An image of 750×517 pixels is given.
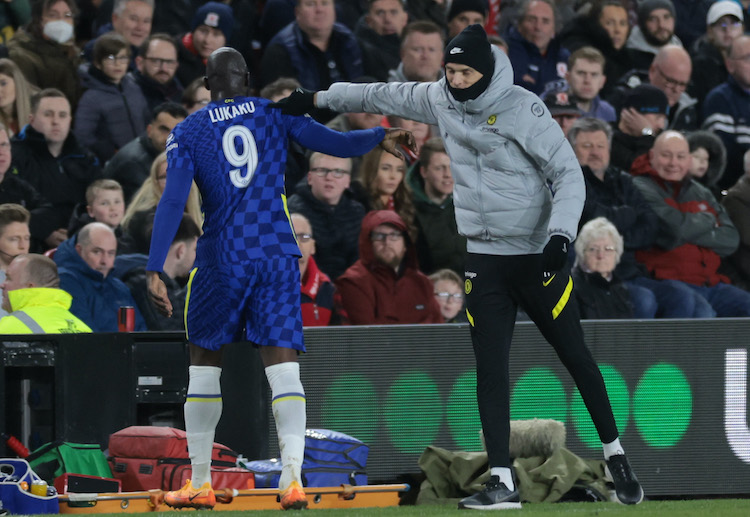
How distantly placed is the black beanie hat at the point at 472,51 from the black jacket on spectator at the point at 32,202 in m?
4.65

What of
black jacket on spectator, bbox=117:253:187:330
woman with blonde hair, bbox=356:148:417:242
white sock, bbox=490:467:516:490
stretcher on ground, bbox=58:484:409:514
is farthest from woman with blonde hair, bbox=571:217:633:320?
white sock, bbox=490:467:516:490

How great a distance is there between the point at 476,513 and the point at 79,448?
8.46ft

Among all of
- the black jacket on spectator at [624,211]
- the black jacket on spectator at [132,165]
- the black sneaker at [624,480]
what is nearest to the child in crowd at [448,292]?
the black jacket on spectator at [624,211]

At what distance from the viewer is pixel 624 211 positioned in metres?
11.0

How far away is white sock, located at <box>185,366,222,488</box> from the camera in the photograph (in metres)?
6.71

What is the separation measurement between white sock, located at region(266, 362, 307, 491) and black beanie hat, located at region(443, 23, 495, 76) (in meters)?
1.67

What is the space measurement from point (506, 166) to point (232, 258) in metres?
1.40

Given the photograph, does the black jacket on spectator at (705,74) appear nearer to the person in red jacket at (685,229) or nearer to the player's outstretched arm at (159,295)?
the person in red jacket at (685,229)

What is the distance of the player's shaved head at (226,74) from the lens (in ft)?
22.1

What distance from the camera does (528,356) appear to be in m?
8.59

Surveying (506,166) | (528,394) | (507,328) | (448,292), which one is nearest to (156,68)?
(448,292)

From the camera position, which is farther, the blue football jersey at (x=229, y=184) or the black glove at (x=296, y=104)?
Answer: the black glove at (x=296, y=104)

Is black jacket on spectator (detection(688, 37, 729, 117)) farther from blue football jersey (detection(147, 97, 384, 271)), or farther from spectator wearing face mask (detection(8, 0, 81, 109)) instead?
blue football jersey (detection(147, 97, 384, 271))

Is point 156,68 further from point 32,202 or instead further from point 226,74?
point 226,74
